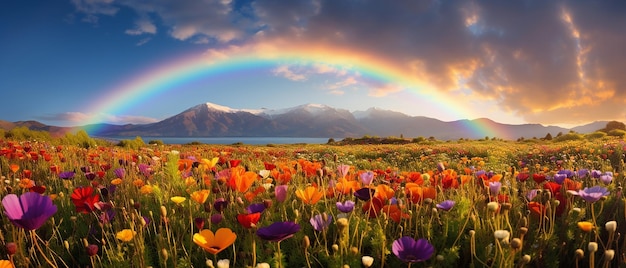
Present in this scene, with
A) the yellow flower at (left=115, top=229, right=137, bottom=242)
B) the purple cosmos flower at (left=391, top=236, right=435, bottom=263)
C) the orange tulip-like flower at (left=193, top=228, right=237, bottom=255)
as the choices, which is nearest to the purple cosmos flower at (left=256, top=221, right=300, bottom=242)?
the orange tulip-like flower at (left=193, top=228, right=237, bottom=255)

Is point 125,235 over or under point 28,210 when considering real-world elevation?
under

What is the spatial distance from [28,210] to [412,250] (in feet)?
5.70

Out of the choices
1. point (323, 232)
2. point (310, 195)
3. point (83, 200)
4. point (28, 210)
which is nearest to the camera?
→ point (28, 210)

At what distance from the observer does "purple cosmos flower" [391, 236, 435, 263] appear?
5.56 ft

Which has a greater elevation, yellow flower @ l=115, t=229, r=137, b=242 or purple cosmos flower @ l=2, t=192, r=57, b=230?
purple cosmos flower @ l=2, t=192, r=57, b=230

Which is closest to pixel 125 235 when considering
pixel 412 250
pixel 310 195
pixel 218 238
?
pixel 218 238

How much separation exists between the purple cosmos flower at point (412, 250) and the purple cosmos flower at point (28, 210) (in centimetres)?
152

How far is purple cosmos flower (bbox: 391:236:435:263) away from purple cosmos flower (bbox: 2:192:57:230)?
1521 millimetres

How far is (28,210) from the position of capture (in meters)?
1.70

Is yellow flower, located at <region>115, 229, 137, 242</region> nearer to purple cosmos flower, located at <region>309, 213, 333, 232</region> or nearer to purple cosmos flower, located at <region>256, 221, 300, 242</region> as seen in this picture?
purple cosmos flower, located at <region>256, 221, 300, 242</region>

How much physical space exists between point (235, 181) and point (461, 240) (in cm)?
160

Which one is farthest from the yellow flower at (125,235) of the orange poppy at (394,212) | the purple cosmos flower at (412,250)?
the orange poppy at (394,212)

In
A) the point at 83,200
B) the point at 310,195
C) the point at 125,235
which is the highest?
the point at 310,195

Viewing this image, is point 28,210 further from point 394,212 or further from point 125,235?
point 394,212
